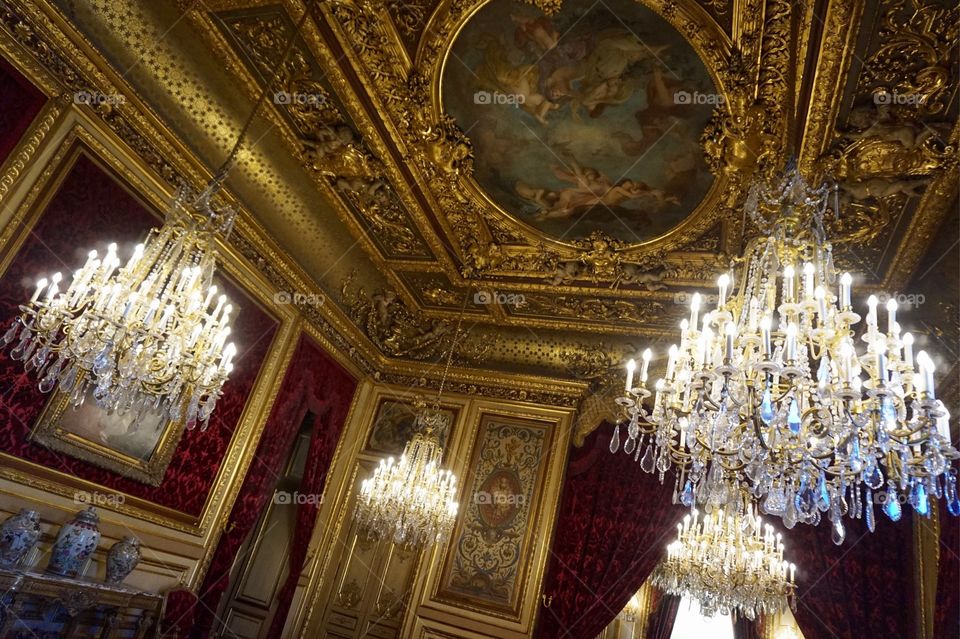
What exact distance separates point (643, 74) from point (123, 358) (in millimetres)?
4279

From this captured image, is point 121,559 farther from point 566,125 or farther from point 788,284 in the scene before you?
point 788,284

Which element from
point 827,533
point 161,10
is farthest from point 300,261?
point 827,533

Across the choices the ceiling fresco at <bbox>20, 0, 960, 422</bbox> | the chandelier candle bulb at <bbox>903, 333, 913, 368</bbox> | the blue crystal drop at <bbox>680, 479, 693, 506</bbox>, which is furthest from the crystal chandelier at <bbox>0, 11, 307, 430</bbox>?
the chandelier candle bulb at <bbox>903, 333, 913, 368</bbox>

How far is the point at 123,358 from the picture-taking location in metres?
3.78

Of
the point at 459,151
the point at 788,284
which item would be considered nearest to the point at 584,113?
the point at 459,151

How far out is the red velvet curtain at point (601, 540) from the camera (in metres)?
7.09

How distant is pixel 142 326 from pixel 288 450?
4227 millimetres

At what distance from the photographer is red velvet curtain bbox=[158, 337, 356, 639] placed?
6385 millimetres

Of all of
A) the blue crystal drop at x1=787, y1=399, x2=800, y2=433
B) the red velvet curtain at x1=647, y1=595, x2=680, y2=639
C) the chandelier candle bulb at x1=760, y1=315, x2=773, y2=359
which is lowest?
the red velvet curtain at x1=647, y1=595, x2=680, y2=639
